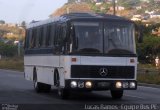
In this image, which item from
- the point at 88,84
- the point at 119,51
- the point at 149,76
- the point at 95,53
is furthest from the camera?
the point at 149,76

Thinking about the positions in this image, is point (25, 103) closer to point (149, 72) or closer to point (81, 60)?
point (81, 60)

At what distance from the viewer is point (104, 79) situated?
820 inches

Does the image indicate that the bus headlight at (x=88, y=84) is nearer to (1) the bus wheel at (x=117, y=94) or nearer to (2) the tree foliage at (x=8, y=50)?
(1) the bus wheel at (x=117, y=94)

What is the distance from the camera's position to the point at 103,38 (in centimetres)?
2106

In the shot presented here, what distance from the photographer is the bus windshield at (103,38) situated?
68.4 feet

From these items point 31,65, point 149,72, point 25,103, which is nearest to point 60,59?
point 25,103

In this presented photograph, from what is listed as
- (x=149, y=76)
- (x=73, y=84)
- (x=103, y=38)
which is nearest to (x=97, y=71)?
(x=73, y=84)

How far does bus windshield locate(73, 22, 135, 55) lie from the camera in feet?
68.4

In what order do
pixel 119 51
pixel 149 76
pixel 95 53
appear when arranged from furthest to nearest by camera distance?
pixel 149 76 → pixel 119 51 → pixel 95 53

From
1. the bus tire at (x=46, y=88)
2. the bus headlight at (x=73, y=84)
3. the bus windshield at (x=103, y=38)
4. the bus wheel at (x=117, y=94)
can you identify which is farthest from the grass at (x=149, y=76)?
the bus headlight at (x=73, y=84)

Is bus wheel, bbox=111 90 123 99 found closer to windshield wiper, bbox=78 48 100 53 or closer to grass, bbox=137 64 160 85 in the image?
windshield wiper, bbox=78 48 100 53

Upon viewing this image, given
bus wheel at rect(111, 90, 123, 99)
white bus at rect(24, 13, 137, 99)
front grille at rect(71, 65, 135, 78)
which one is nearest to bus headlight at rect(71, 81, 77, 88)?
white bus at rect(24, 13, 137, 99)

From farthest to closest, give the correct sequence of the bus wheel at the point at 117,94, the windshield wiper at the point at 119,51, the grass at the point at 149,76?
the grass at the point at 149,76
the bus wheel at the point at 117,94
the windshield wiper at the point at 119,51

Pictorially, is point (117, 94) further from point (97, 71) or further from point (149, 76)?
point (149, 76)
